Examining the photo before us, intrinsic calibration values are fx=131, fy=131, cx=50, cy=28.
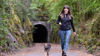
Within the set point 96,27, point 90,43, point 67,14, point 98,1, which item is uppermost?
point 98,1

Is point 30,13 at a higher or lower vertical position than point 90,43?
higher

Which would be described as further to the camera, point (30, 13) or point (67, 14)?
point (30, 13)

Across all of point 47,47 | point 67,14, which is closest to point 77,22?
point 67,14

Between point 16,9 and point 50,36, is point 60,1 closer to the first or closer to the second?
point 16,9

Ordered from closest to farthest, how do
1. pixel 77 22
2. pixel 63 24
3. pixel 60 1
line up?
pixel 63 24
pixel 60 1
pixel 77 22

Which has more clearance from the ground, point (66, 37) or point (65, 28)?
point (65, 28)

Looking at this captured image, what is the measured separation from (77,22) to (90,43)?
477cm

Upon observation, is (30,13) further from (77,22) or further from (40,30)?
(40,30)

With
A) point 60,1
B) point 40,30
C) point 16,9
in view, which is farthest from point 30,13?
point 40,30

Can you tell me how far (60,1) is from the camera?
9.66 meters

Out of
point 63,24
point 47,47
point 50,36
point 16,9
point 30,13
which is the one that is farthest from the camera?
point 50,36

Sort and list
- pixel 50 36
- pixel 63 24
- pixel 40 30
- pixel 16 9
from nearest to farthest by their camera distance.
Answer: pixel 63 24, pixel 16 9, pixel 50 36, pixel 40 30

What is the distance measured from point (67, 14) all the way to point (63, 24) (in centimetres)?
42

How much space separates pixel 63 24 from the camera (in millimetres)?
4676
